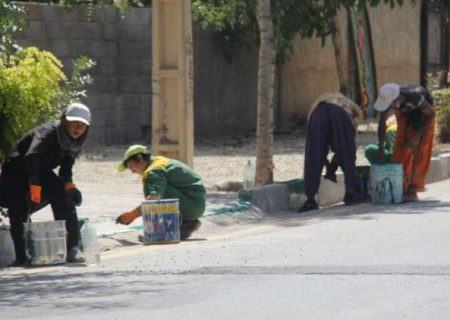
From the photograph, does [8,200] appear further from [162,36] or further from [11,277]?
[162,36]

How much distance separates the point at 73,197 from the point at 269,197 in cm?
403

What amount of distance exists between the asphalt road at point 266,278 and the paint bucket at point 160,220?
199 millimetres

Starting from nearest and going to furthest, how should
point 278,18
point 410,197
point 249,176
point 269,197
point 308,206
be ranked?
point 269,197 < point 308,206 < point 410,197 < point 249,176 < point 278,18

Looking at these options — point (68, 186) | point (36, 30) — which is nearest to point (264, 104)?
point (68, 186)

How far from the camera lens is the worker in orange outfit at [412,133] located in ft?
53.6

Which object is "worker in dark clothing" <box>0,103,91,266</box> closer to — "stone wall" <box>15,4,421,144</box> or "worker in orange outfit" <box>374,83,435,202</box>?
"worker in orange outfit" <box>374,83,435,202</box>

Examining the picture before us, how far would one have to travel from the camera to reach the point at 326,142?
53.7 ft

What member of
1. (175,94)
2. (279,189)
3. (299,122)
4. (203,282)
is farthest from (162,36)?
(299,122)

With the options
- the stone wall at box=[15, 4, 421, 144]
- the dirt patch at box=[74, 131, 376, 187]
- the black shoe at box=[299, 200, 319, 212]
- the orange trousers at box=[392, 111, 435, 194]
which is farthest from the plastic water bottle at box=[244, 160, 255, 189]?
the stone wall at box=[15, 4, 421, 144]

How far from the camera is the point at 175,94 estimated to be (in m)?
15.9

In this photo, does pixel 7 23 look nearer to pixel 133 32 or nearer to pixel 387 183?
pixel 387 183

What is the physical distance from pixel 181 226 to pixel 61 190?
68.0 inches

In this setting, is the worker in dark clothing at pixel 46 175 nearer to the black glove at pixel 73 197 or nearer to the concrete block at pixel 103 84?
the black glove at pixel 73 197

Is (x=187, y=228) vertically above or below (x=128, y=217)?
below
